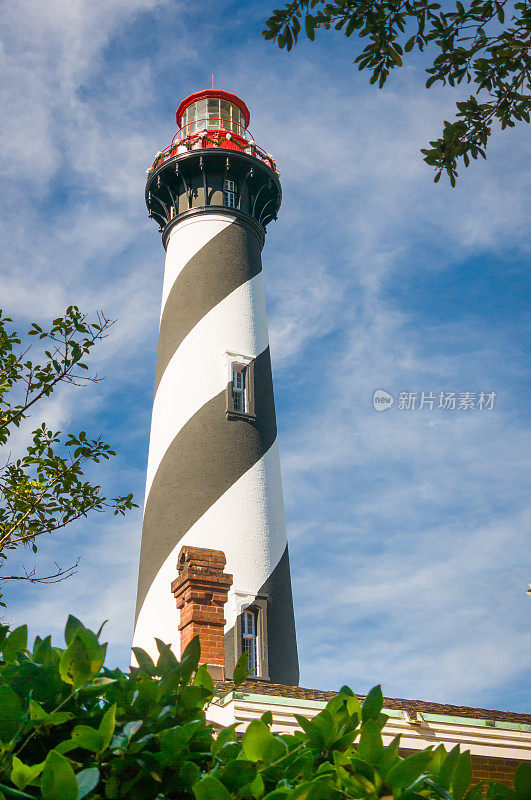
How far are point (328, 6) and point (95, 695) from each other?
4260 mm

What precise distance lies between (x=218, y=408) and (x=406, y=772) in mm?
13361

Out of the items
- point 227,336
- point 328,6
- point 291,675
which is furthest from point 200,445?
point 328,6

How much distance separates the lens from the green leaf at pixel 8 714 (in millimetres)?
2166

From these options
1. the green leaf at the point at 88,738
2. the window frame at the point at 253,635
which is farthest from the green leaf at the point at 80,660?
the window frame at the point at 253,635

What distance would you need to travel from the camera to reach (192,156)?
734 inches

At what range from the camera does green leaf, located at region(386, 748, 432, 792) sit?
7.60ft

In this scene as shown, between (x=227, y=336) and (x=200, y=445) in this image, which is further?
(x=227, y=336)

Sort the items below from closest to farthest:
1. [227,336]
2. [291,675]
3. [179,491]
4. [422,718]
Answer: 1. [422,718]
2. [291,675]
3. [179,491]
4. [227,336]

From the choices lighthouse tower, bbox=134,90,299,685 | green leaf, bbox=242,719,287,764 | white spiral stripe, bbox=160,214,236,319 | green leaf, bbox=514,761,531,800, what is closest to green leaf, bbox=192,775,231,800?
green leaf, bbox=242,719,287,764

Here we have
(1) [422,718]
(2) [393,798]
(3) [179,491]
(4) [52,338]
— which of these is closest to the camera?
(2) [393,798]

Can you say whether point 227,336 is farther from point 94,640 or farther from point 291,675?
point 94,640

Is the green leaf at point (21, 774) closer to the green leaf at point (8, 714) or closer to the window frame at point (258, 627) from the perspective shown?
the green leaf at point (8, 714)

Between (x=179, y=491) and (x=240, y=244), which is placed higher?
(x=240, y=244)

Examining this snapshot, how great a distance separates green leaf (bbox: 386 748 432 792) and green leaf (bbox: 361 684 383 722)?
0.23m
